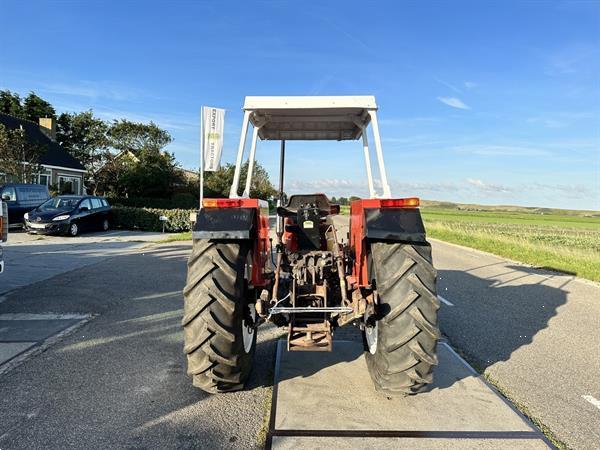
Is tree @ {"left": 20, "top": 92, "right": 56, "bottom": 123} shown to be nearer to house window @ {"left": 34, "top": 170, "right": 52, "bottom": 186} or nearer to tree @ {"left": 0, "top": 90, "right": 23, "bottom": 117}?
tree @ {"left": 0, "top": 90, "right": 23, "bottom": 117}

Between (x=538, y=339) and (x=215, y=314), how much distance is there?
4.39 metres

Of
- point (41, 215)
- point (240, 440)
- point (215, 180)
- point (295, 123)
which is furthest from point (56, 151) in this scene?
point (240, 440)

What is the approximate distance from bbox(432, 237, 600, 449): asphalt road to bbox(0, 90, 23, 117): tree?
4380 cm

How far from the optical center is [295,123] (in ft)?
15.7

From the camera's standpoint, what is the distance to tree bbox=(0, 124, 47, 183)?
2009 cm

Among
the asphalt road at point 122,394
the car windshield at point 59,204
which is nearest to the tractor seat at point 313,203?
the asphalt road at point 122,394

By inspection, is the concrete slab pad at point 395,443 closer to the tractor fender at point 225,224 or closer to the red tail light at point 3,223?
the tractor fender at point 225,224

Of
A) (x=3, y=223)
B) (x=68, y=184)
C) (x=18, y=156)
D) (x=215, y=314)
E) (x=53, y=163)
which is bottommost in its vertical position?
(x=215, y=314)

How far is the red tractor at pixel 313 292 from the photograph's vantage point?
127 inches

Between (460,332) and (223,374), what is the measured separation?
346 cm

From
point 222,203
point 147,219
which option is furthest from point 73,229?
point 222,203

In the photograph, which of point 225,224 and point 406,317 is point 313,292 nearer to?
point 406,317

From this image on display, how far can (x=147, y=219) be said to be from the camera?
62.5 feet

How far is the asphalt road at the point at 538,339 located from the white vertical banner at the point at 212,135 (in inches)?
298
